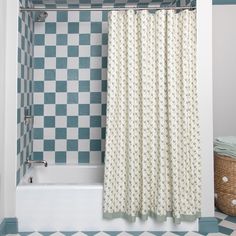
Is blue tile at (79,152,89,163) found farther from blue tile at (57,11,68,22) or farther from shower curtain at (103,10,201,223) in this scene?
blue tile at (57,11,68,22)

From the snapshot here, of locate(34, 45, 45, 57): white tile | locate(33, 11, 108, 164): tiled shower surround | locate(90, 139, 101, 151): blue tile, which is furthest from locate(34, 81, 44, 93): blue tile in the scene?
locate(90, 139, 101, 151): blue tile

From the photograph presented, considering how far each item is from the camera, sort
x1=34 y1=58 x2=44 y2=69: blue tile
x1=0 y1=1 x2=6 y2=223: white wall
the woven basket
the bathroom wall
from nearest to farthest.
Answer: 1. x1=0 y1=1 x2=6 y2=223: white wall
2. the bathroom wall
3. the woven basket
4. x1=34 y1=58 x2=44 y2=69: blue tile

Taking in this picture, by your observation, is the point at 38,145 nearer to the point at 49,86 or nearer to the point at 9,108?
the point at 49,86

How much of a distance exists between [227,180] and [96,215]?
1.03 m

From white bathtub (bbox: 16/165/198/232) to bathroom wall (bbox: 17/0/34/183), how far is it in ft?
0.63

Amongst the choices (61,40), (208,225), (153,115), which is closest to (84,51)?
(61,40)

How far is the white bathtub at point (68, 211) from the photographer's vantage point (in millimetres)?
1931

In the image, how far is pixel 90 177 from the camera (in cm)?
251

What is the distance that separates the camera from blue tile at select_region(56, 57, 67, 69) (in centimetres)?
254

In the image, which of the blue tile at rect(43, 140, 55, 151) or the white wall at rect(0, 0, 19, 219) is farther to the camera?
the blue tile at rect(43, 140, 55, 151)

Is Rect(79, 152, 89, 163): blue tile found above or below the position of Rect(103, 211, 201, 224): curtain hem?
above

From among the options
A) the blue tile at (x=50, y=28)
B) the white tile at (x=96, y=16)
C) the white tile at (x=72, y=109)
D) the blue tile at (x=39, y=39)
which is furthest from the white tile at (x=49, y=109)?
the white tile at (x=96, y=16)

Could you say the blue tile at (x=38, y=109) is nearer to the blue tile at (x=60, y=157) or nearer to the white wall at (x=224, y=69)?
the blue tile at (x=60, y=157)

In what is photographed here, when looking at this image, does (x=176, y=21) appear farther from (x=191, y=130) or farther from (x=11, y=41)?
(x=11, y=41)
